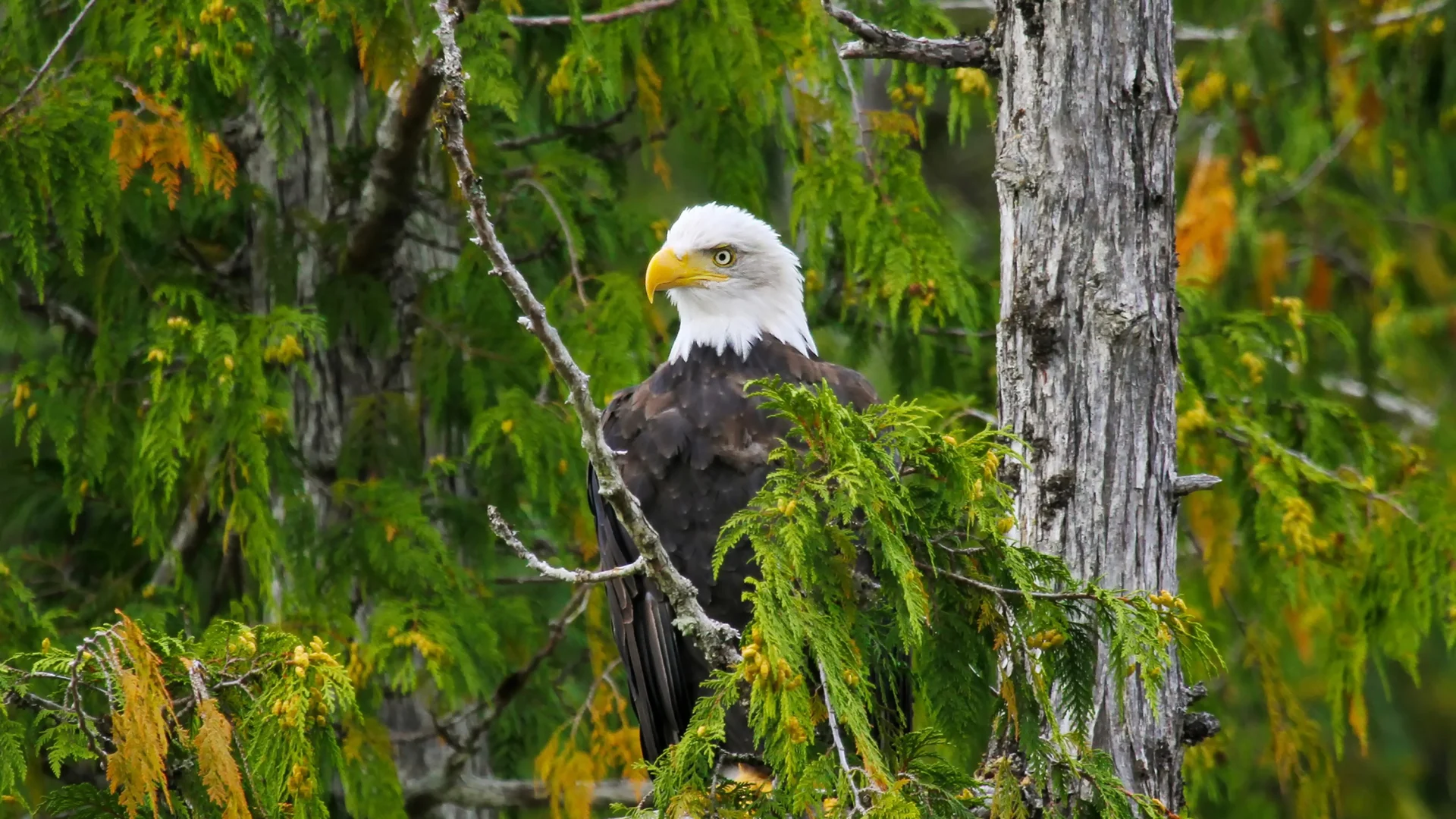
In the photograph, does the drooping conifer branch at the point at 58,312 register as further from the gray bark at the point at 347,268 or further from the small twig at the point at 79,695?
the small twig at the point at 79,695

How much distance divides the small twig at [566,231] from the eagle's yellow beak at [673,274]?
24 cm

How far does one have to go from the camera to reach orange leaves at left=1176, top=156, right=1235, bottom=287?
8.02 metres

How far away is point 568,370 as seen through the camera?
2426 mm

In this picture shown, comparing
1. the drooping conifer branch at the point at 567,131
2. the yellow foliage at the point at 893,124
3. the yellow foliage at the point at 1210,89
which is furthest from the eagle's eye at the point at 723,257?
the yellow foliage at the point at 1210,89

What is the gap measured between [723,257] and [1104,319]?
1580 millimetres

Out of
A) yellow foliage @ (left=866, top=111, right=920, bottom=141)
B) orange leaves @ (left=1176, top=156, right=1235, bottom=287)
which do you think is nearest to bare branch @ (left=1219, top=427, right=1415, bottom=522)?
yellow foliage @ (left=866, top=111, right=920, bottom=141)

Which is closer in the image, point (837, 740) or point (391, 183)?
point (837, 740)

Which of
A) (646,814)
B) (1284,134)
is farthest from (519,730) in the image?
(1284,134)

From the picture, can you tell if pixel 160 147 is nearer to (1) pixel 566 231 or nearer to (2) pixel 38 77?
(2) pixel 38 77

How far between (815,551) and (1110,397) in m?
1.00

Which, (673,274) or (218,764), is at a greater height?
(673,274)

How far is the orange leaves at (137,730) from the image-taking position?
2596 millimetres

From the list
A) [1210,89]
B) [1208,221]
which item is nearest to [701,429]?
[1210,89]

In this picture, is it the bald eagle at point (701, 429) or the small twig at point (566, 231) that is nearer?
the bald eagle at point (701, 429)
